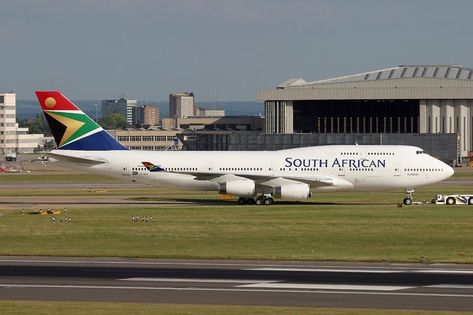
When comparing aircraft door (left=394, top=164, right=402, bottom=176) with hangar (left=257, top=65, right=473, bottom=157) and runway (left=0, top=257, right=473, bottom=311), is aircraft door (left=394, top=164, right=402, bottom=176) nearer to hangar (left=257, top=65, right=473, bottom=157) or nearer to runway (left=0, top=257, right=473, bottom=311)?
runway (left=0, top=257, right=473, bottom=311)

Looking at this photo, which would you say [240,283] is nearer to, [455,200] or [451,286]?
[451,286]

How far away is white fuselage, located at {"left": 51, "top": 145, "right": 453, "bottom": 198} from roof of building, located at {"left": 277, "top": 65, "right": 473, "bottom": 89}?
87763mm

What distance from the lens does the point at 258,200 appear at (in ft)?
236

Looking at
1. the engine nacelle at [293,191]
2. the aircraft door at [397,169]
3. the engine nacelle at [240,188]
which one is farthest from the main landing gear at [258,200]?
the aircraft door at [397,169]

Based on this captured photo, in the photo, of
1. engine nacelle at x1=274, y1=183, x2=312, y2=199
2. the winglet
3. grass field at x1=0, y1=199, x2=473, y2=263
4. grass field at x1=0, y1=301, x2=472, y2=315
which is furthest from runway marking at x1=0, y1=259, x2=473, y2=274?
the winglet

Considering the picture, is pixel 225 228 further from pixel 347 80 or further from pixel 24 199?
pixel 347 80

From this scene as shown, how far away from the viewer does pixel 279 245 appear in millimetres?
47562

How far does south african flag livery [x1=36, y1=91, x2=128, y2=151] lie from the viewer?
242 ft

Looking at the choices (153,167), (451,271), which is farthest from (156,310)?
(153,167)

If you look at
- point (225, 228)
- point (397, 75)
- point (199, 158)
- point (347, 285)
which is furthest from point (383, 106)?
point (347, 285)

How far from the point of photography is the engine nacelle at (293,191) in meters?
70.6

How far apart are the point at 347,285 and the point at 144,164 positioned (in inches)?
1583

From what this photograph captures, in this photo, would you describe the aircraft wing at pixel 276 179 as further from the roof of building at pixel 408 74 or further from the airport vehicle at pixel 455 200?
the roof of building at pixel 408 74

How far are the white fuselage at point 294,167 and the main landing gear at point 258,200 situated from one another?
130 centimetres
